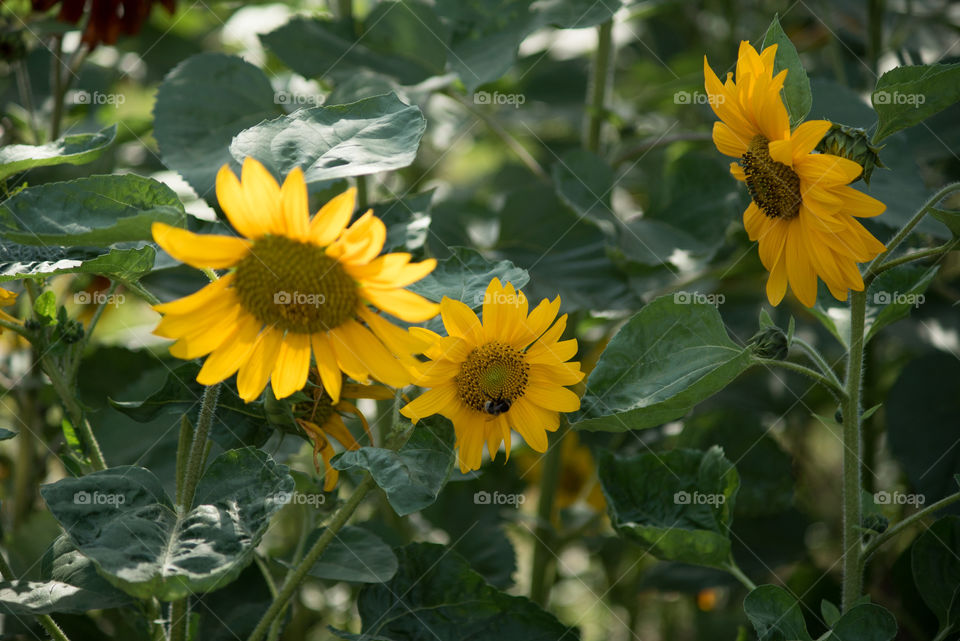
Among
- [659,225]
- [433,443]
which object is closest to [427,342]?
[433,443]

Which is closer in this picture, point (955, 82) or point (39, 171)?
point (955, 82)

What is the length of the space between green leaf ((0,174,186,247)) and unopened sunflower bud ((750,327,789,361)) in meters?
0.42

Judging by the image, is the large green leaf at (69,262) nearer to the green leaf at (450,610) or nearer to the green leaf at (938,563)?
the green leaf at (450,610)

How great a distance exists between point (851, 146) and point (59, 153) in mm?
574

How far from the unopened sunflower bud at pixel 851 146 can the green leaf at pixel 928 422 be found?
0.50m

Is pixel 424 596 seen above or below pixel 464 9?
below

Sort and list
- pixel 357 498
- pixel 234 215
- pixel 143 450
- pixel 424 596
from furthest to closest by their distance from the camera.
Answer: pixel 143 450 < pixel 424 596 < pixel 357 498 < pixel 234 215

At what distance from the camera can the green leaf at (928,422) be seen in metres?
0.96

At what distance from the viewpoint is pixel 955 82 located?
0.57m

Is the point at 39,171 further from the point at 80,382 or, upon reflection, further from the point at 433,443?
the point at 433,443

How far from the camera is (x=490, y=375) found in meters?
0.62

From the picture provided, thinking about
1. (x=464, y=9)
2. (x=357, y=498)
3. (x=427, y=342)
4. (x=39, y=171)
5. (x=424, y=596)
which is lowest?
(x=424, y=596)

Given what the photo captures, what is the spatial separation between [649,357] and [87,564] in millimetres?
439

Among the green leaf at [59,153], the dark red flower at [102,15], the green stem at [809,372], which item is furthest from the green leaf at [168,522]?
the dark red flower at [102,15]
